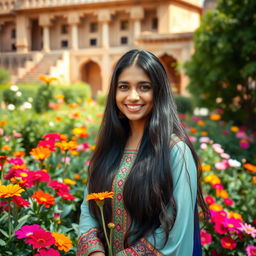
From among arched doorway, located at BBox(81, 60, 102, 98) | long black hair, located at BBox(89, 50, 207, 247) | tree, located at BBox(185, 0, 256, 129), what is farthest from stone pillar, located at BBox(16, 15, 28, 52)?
long black hair, located at BBox(89, 50, 207, 247)

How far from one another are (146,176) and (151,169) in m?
0.04

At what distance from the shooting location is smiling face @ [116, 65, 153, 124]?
1.39 metres

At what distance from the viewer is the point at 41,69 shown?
16.2 meters

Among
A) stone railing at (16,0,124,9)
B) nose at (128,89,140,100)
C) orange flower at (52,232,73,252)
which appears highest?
stone railing at (16,0,124,9)

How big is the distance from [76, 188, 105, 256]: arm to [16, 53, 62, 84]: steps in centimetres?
1424

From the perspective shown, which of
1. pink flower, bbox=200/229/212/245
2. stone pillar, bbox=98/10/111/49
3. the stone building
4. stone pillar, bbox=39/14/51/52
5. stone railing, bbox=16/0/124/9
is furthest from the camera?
stone pillar, bbox=39/14/51/52

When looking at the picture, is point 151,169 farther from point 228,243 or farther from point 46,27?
point 46,27

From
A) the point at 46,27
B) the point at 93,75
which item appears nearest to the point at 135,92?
the point at 93,75

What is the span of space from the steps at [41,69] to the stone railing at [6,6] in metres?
4.23

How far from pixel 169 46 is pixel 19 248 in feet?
45.9

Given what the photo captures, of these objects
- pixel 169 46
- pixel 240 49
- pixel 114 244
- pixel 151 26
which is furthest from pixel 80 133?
pixel 151 26

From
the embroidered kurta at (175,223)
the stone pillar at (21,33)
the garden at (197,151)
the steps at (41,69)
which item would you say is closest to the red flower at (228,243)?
the garden at (197,151)

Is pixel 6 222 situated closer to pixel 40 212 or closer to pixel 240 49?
pixel 40 212

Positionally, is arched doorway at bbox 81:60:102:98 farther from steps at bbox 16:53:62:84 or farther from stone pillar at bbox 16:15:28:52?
stone pillar at bbox 16:15:28:52
